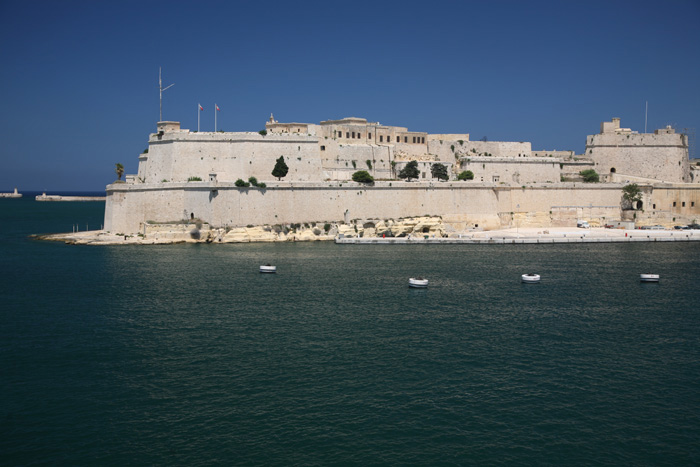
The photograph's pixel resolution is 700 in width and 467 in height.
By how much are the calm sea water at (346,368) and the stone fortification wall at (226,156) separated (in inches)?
520

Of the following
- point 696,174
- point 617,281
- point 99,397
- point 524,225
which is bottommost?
point 99,397

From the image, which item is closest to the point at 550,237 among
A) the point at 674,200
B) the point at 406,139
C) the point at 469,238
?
the point at 469,238

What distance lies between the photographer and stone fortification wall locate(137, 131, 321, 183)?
3816 centimetres

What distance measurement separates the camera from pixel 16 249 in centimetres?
3475

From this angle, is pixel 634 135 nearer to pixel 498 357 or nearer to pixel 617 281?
pixel 617 281

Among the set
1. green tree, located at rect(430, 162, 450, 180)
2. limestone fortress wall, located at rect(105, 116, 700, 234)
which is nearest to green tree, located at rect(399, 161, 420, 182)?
limestone fortress wall, located at rect(105, 116, 700, 234)

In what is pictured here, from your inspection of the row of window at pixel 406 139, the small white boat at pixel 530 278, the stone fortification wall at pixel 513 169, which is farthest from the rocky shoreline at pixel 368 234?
the small white boat at pixel 530 278

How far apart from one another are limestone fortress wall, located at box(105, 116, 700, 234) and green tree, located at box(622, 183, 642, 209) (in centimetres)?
53

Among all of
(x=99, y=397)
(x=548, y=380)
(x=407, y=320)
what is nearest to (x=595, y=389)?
(x=548, y=380)

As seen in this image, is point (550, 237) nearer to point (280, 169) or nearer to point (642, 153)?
point (642, 153)

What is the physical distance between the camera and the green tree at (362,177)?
40.1m

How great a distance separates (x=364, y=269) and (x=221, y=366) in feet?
44.0

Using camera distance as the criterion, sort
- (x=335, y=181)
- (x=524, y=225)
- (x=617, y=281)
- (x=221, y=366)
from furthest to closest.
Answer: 1. (x=524, y=225)
2. (x=335, y=181)
3. (x=617, y=281)
4. (x=221, y=366)

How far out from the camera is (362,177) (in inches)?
1581
